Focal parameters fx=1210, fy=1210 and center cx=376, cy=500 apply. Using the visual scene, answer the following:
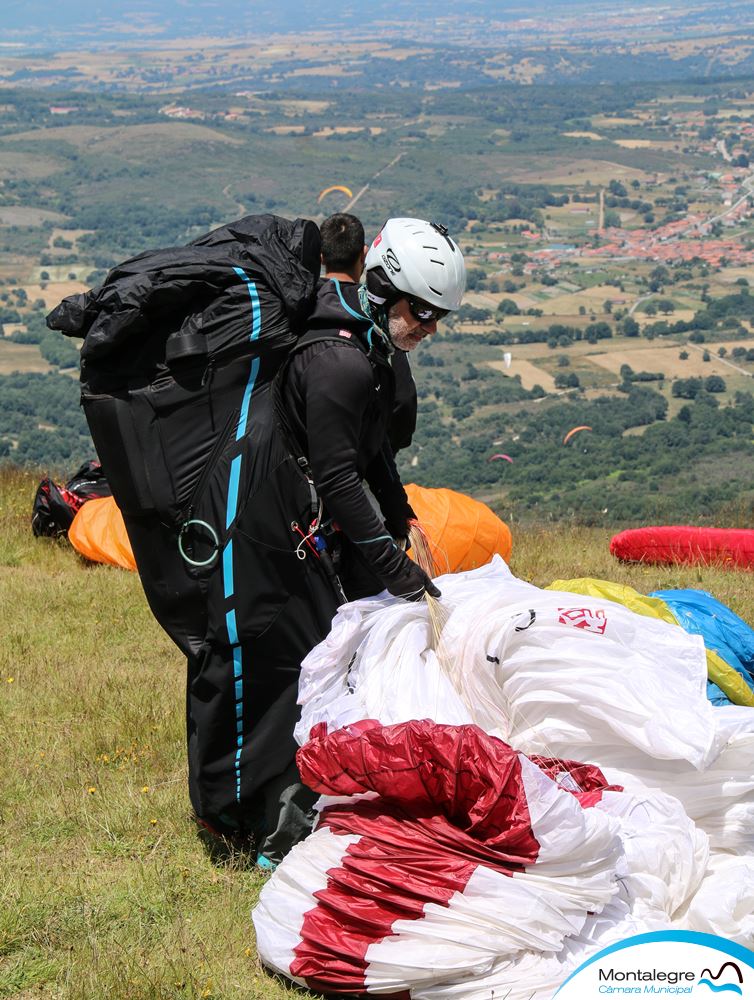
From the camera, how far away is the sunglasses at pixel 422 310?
3.64m

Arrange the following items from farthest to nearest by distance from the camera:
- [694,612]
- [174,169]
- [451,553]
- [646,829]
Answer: [174,169] < [451,553] < [694,612] < [646,829]

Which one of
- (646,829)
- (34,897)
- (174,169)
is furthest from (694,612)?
(174,169)

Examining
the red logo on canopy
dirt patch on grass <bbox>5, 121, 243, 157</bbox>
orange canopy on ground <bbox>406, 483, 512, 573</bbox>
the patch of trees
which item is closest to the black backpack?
the red logo on canopy

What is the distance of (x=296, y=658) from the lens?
373cm

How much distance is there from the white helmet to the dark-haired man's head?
1.96 metres

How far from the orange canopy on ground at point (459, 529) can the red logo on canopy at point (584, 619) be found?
3398mm

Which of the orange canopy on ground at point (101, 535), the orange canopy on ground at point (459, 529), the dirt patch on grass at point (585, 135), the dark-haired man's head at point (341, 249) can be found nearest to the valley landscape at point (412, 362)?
the orange canopy on ground at point (101, 535)

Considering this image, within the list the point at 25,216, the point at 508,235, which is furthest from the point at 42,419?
the point at 25,216

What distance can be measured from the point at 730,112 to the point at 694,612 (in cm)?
17076

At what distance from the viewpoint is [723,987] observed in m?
2.47

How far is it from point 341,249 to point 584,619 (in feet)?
8.55

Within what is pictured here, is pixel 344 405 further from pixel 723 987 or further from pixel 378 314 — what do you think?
pixel 723 987

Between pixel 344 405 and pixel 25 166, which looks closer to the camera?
pixel 344 405

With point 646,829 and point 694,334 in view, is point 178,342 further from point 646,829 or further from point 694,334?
point 694,334
